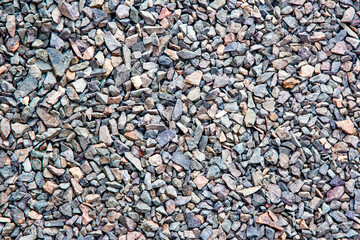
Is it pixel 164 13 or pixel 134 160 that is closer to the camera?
pixel 134 160

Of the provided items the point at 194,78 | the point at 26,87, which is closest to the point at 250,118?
the point at 194,78

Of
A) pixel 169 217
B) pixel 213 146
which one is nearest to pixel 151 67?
pixel 213 146

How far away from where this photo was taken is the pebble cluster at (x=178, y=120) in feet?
6.06

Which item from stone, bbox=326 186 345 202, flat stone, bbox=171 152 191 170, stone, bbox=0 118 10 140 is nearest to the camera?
stone, bbox=0 118 10 140

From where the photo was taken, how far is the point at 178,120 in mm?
1957

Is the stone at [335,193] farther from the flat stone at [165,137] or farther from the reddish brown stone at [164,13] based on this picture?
the reddish brown stone at [164,13]

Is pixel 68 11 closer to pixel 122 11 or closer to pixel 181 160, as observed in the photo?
pixel 122 11

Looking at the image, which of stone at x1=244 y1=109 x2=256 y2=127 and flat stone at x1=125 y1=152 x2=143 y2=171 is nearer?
flat stone at x1=125 y1=152 x2=143 y2=171

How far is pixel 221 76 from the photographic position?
2002 mm

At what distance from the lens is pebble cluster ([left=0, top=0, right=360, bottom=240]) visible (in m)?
1.85

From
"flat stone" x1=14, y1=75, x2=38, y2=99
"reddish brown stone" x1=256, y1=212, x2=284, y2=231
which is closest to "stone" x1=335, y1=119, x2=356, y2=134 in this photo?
"reddish brown stone" x1=256, y1=212, x2=284, y2=231

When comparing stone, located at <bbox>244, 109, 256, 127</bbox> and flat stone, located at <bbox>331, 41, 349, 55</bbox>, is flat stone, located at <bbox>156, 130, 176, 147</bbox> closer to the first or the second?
stone, located at <bbox>244, 109, 256, 127</bbox>

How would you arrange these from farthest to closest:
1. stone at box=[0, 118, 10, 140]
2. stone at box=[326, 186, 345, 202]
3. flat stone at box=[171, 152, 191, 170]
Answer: stone at box=[326, 186, 345, 202] → flat stone at box=[171, 152, 191, 170] → stone at box=[0, 118, 10, 140]

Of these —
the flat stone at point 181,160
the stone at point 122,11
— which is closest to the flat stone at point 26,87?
the stone at point 122,11
